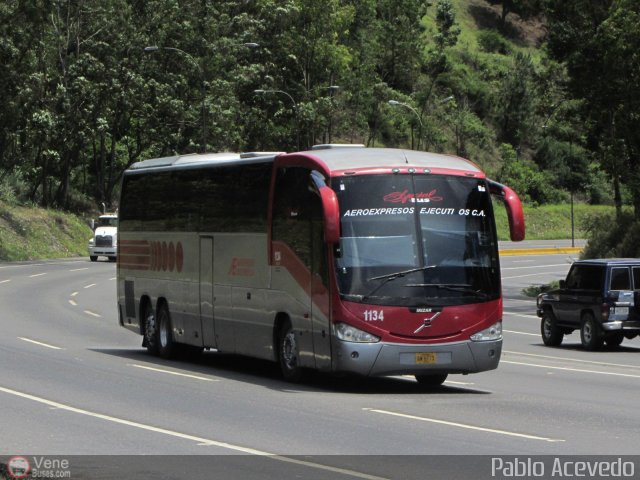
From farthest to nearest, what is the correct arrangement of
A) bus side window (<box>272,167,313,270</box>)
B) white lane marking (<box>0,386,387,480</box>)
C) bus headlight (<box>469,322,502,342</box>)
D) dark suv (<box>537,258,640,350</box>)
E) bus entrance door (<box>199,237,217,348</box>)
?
dark suv (<box>537,258,640,350</box>)
bus entrance door (<box>199,237,217,348</box>)
bus side window (<box>272,167,313,270</box>)
bus headlight (<box>469,322,502,342</box>)
white lane marking (<box>0,386,387,480</box>)

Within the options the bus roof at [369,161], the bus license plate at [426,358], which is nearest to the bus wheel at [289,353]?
the bus license plate at [426,358]

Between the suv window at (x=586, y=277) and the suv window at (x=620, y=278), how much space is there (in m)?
0.23

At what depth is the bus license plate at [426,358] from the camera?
58.2 feet

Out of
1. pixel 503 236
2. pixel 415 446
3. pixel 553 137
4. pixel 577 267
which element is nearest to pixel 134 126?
pixel 503 236

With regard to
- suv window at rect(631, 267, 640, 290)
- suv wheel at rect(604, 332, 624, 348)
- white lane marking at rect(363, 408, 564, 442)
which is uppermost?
suv window at rect(631, 267, 640, 290)

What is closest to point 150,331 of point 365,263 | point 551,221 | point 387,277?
point 365,263

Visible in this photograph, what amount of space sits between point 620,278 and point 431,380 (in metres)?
10.6

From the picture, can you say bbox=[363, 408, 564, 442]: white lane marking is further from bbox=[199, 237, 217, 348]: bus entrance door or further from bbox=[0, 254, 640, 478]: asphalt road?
bbox=[199, 237, 217, 348]: bus entrance door

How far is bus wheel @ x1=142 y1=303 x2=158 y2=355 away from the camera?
80.2 ft
